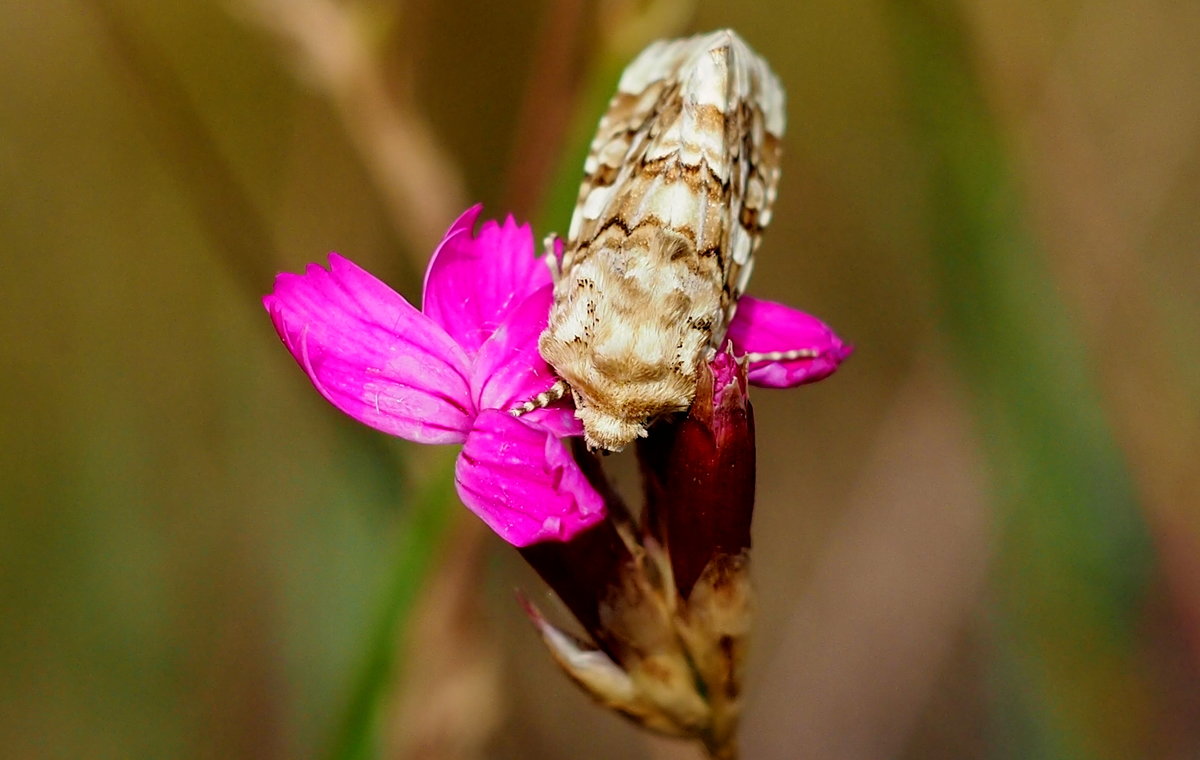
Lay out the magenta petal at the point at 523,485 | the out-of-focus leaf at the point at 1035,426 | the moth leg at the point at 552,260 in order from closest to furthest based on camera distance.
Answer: the magenta petal at the point at 523,485 → the moth leg at the point at 552,260 → the out-of-focus leaf at the point at 1035,426

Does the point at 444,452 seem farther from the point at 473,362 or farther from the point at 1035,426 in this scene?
the point at 1035,426

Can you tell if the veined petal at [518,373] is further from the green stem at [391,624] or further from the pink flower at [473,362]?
the green stem at [391,624]

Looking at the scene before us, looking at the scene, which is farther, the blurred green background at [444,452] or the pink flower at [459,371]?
the blurred green background at [444,452]

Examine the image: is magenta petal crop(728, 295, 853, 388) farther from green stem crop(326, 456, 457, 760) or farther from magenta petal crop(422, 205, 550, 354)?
green stem crop(326, 456, 457, 760)

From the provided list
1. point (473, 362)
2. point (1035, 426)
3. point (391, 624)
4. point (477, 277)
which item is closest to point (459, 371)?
point (473, 362)

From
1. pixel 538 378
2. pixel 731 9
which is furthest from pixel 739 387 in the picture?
pixel 731 9

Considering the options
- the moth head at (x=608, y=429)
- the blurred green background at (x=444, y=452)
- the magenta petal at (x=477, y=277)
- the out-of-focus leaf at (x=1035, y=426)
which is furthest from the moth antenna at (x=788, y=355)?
the out-of-focus leaf at (x=1035, y=426)

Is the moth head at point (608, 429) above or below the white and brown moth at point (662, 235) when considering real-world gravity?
below
